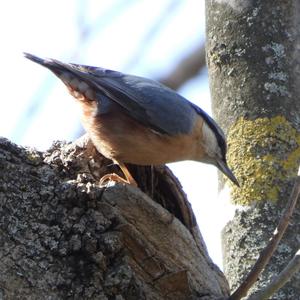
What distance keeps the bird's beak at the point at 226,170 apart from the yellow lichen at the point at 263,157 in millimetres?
18

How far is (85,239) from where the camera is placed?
219 cm

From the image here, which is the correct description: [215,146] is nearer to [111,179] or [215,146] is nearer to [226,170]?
[226,170]

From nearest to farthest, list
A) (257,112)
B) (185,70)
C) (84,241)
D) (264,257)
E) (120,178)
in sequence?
1. (264,257)
2. (84,241)
3. (120,178)
4. (257,112)
5. (185,70)

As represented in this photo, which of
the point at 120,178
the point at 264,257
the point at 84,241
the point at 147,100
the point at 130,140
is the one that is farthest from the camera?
the point at 147,100

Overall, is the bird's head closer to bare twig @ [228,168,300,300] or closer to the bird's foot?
the bird's foot

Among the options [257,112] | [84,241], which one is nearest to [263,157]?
[257,112]

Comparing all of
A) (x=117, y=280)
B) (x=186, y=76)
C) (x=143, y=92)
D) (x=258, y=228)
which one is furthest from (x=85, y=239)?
(x=186, y=76)

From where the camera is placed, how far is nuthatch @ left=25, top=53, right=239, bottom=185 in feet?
9.50

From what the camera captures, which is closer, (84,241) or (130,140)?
(84,241)

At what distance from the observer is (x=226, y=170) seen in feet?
8.86

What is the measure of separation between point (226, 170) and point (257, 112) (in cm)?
23

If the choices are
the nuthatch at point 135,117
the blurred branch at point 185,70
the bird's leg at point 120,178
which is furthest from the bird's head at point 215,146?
the blurred branch at point 185,70

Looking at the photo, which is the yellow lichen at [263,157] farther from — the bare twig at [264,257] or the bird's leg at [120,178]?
the bare twig at [264,257]

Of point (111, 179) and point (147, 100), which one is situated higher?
point (147, 100)
